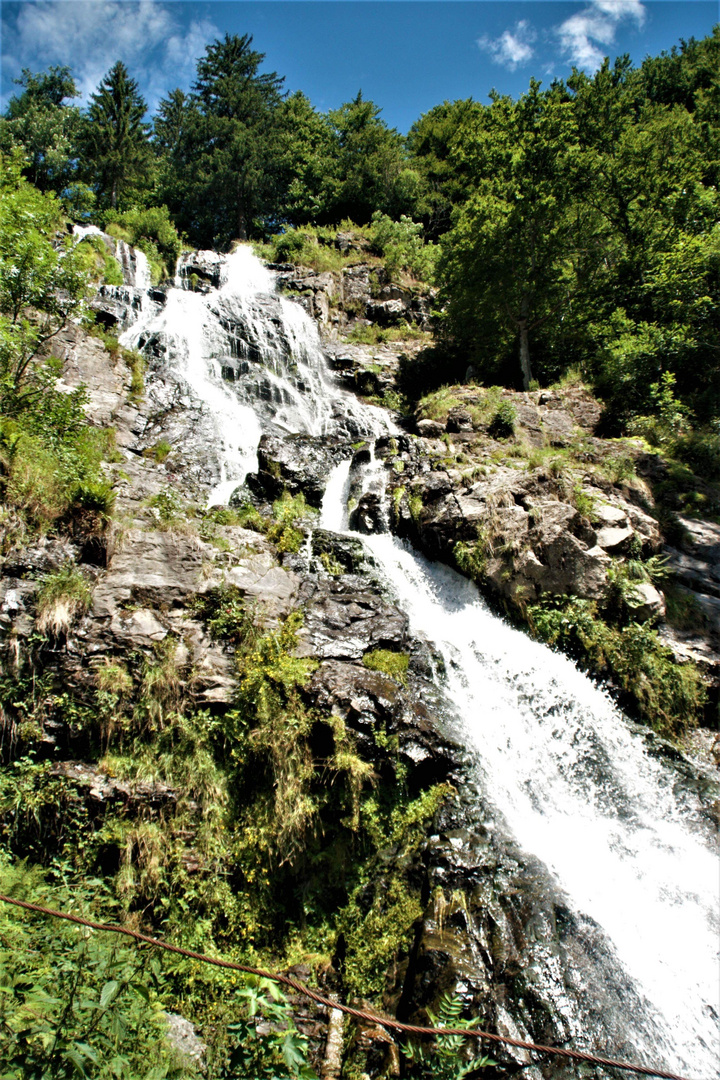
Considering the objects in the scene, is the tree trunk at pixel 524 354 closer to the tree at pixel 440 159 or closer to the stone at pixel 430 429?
the stone at pixel 430 429

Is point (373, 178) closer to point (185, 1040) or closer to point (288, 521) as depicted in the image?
point (288, 521)

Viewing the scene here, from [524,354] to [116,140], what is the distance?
2932cm

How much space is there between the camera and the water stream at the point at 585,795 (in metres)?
4.87

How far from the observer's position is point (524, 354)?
16.7 meters

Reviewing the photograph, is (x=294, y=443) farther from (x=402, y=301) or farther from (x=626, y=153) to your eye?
(x=626, y=153)

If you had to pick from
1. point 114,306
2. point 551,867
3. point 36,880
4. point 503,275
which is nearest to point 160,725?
point 36,880

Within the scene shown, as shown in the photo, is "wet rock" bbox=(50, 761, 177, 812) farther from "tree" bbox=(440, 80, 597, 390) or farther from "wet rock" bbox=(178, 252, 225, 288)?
"wet rock" bbox=(178, 252, 225, 288)

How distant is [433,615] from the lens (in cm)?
960

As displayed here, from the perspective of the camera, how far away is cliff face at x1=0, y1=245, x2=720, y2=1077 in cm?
510

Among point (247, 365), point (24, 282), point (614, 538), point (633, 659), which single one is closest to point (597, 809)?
point (633, 659)

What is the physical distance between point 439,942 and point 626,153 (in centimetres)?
2423

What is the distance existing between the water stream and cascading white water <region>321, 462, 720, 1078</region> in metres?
0.01

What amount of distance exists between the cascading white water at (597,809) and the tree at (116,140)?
107ft

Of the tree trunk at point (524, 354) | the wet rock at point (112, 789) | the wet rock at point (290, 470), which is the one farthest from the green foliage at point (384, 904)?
the tree trunk at point (524, 354)
